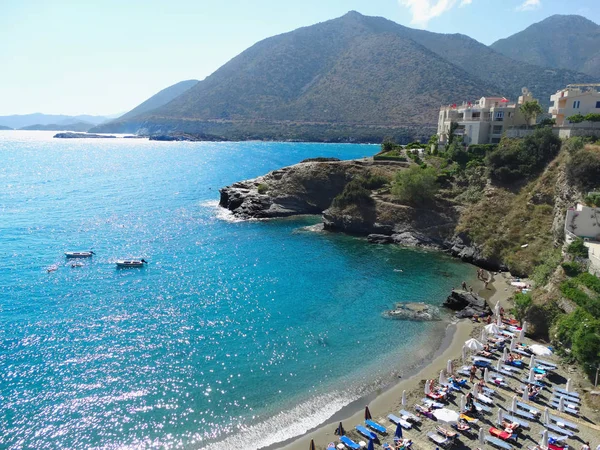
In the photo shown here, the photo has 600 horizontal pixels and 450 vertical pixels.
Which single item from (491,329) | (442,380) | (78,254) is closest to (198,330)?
(442,380)

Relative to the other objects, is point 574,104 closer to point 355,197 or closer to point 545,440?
point 355,197

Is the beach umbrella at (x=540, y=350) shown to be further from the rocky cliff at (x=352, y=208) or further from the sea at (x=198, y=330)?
the rocky cliff at (x=352, y=208)

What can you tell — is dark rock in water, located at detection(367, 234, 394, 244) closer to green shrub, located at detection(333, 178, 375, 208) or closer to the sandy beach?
green shrub, located at detection(333, 178, 375, 208)

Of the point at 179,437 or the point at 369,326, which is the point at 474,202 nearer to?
the point at 369,326

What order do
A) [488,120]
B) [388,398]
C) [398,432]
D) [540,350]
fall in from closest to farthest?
[398,432], [388,398], [540,350], [488,120]

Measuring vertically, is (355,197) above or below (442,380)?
above

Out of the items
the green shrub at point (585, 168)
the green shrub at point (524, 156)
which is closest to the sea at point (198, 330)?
the green shrub at point (524, 156)

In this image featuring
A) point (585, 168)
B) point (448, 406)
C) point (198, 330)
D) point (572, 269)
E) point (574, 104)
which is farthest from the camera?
point (574, 104)
